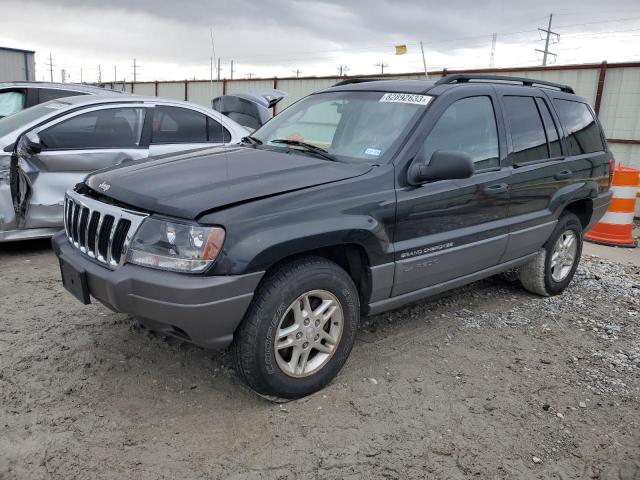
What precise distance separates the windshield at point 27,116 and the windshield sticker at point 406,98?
363 cm

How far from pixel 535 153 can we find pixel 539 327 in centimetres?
144

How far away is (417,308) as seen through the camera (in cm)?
470

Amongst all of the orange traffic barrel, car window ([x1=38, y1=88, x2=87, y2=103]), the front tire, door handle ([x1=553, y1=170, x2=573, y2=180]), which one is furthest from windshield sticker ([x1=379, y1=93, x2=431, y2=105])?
car window ([x1=38, y1=88, x2=87, y2=103])

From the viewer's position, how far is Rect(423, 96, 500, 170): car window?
3721mm

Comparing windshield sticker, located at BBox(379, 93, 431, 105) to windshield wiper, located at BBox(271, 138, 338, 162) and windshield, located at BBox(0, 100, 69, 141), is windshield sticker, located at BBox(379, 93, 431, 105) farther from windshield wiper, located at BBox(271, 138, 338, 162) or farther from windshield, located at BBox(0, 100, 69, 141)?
windshield, located at BBox(0, 100, 69, 141)

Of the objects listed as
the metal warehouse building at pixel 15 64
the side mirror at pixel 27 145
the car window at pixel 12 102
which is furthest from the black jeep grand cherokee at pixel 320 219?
the metal warehouse building at pixel 15 64

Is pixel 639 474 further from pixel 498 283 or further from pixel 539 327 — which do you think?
pixel 498 283

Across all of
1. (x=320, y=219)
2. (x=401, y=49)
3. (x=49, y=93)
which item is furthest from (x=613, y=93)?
(x=49, y=93)

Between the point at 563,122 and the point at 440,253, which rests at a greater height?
the point at 563,122

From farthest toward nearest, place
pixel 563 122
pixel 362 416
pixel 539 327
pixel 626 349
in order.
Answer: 1. pixel 563 122
2. pixel 539 327
3. pixel 626 349
4. pixel 362 416

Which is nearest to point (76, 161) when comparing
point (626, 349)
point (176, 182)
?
point (176, 182)

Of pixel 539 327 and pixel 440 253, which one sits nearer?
pixel 440 253

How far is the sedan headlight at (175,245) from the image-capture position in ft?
8.89

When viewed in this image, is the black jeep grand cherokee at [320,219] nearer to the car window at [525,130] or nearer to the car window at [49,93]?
the car window at [525,130]
